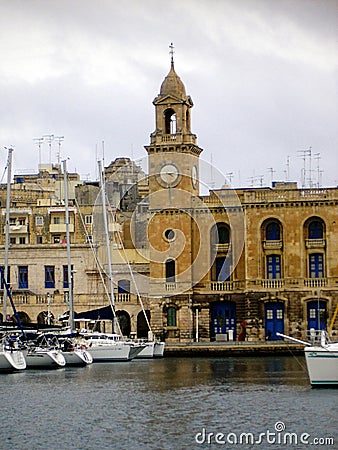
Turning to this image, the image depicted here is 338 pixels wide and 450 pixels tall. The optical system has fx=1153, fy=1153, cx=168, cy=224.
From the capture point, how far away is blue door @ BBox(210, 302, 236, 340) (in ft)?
242

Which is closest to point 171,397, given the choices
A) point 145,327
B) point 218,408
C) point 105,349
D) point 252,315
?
point 218,408

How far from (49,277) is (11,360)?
95.9ft

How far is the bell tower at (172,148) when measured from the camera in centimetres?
7444

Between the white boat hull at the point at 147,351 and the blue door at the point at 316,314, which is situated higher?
the blue door at the point at 316,314

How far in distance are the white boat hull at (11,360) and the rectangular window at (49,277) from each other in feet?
90.9

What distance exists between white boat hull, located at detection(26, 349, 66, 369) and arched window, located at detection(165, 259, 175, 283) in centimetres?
1943

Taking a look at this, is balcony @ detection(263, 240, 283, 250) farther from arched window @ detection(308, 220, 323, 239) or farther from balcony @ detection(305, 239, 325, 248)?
arched window @ detection(308, 220, 323, 239)

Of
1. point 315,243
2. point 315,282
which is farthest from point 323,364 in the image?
point 315,243

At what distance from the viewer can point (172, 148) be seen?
74562 mm

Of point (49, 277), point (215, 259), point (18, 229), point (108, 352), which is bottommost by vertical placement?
point (108, 352)

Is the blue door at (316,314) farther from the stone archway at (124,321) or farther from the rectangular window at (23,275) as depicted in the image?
the rectangular window at (23,275)

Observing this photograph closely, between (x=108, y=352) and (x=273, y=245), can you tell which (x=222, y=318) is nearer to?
(x=273, y=245)

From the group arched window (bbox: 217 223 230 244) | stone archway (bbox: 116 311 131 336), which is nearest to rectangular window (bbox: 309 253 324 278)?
arched window (bbox: 217 223 230 244)

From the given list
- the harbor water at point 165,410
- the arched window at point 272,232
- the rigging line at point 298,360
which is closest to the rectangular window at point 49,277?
the arched window at point 272,232
